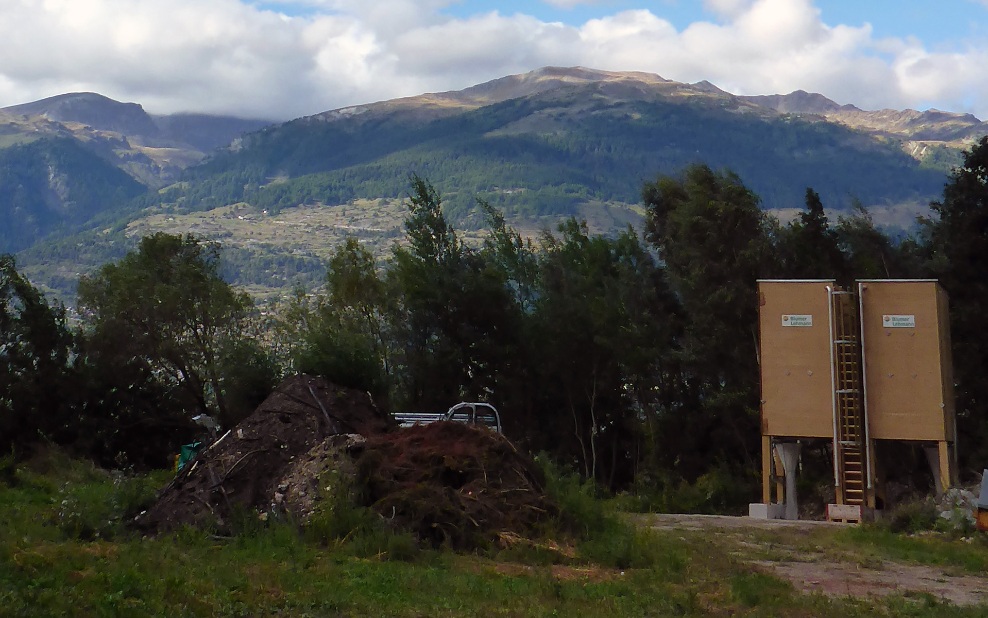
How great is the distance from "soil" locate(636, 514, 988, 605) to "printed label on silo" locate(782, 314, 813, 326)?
778 centimetres

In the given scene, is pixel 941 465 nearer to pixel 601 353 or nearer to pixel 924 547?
pixel 924 547

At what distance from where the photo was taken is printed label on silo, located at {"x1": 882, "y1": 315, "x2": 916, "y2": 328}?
75.9ft

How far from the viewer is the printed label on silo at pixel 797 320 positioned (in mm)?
23844

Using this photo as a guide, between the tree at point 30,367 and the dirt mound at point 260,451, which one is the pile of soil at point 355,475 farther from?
the tree at point 30,367

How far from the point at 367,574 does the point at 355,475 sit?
314 centimetres

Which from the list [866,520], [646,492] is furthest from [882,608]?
[646,492]

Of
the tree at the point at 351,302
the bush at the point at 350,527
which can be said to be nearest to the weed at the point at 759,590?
the bush at the point at 350,527

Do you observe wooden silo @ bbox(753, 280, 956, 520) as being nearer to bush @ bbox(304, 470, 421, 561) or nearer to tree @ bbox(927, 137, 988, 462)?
tree @ bbox(927, 137, 988, 462)

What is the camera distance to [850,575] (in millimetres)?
12969

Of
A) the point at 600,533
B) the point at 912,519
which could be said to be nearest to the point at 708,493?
the point at 912,519

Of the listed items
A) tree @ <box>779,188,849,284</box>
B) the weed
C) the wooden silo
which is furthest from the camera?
→ tree @ <box>779,188,849,284</box>

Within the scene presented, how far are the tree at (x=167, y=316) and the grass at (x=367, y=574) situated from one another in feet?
56.5

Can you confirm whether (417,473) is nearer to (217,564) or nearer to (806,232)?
(217,564)

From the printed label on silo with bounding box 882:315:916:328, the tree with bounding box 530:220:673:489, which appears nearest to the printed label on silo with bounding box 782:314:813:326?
the printed label on silo with bounding box 882:315:916:328
